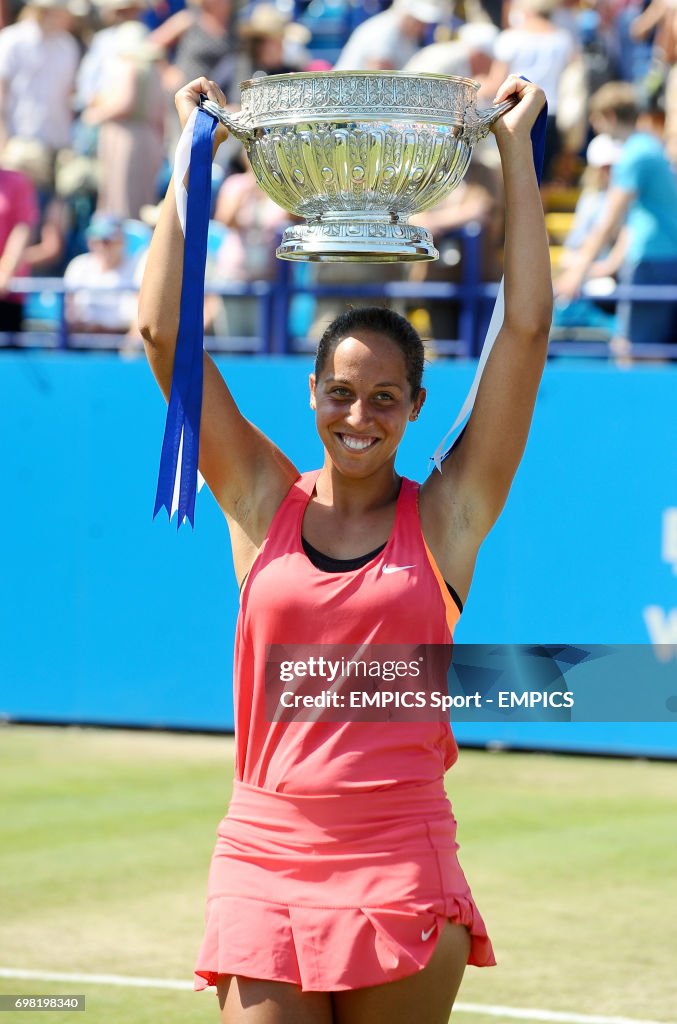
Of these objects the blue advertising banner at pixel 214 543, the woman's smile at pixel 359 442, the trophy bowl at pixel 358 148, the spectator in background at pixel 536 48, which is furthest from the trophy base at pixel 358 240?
the spectator in background at pixel 536 48

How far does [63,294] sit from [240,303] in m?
1.05

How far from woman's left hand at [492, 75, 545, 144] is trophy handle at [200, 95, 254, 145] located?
1.62 ft

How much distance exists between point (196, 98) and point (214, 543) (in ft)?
21.5

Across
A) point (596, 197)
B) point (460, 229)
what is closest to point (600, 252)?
point (596, 197)

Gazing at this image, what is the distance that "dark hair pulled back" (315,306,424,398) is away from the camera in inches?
137

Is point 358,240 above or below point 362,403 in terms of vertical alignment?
above

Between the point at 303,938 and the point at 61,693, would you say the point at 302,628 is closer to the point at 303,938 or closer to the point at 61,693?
the point at 303,938

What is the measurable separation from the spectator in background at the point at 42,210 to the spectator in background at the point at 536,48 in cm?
307

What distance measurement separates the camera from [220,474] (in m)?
3.57

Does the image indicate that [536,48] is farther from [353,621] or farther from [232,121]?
[353,621]

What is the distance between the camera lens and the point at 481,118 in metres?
3.55

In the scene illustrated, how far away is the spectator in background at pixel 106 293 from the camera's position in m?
11.1

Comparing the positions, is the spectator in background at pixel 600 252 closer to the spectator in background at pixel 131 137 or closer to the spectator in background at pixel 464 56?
the spectator in background at pixel 464 56

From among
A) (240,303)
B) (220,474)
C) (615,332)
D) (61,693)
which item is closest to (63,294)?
(240,303)
